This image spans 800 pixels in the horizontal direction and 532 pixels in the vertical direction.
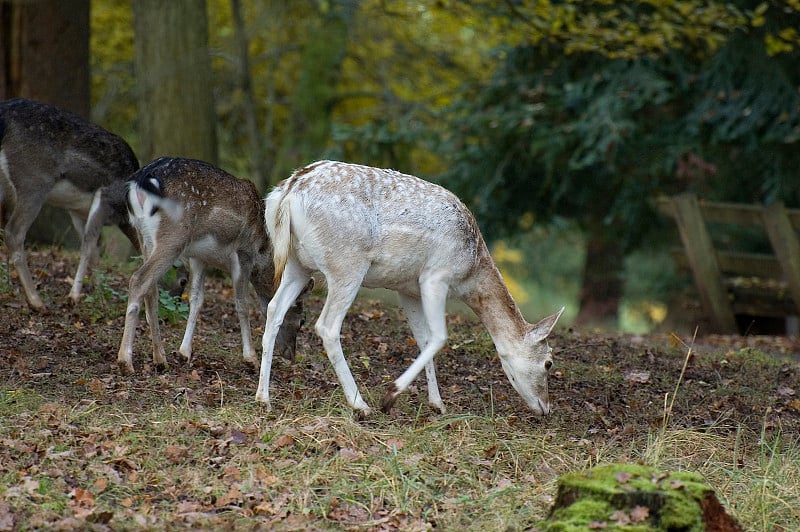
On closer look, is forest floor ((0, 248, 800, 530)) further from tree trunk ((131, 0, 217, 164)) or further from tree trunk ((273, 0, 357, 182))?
tree trunk ((273, 0, 357, 182))

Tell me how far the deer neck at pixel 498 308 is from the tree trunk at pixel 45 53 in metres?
5.50

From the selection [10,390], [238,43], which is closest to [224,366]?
[10,390]

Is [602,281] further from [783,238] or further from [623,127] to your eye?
[783,238]

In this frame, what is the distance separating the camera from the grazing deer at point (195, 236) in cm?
716

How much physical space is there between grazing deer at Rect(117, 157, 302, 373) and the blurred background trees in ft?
11.3

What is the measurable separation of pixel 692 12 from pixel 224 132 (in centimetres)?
939

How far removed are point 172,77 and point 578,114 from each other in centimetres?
529

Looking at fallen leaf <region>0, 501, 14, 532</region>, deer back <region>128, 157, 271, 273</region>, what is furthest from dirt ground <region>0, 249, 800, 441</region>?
fallen leaf <region>0, 501, 14, 532</region>

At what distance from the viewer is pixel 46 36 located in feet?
35.5

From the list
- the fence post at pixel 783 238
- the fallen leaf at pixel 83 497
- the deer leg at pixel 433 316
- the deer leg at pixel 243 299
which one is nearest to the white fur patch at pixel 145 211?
the deer leg at pixel 243 299

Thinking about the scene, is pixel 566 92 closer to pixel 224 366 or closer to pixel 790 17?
pixel 790 17

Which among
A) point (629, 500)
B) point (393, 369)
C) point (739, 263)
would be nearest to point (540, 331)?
point (393, 369)

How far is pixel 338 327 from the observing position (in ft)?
21.7

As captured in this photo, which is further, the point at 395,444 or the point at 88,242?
the point at 88,242
